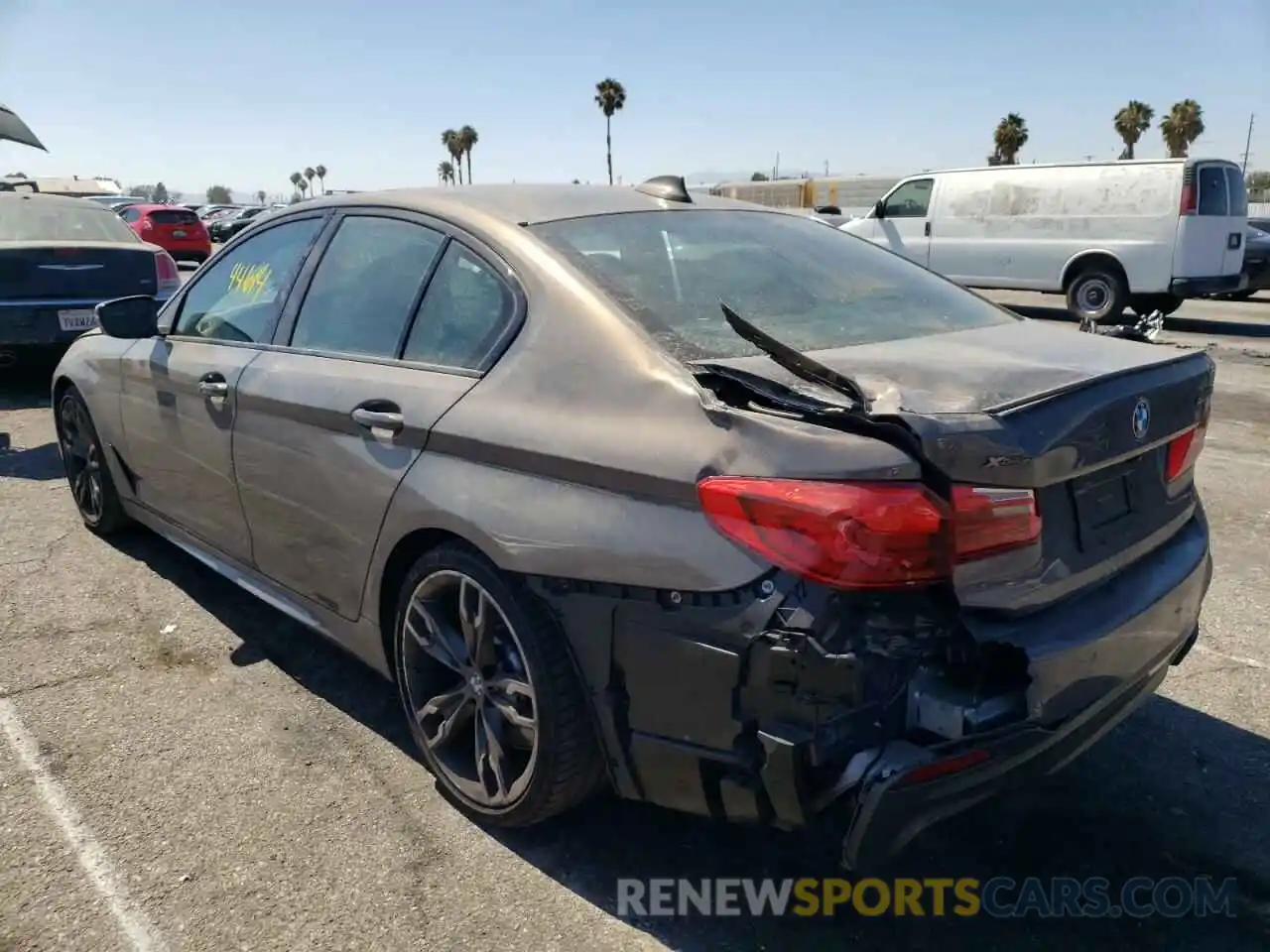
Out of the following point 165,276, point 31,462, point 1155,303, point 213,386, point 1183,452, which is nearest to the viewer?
point 1183,452

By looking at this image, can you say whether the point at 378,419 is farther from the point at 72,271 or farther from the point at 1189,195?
the point at 1189,195

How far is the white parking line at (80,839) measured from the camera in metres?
2.34

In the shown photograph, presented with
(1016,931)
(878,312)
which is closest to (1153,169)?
(878,312)

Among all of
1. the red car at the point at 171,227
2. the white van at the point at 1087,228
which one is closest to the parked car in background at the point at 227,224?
the red car at the point at 171,227

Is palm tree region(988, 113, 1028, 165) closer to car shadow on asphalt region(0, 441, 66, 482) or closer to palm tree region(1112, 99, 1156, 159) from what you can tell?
palm tree region(1112, 99, 1156, 159)

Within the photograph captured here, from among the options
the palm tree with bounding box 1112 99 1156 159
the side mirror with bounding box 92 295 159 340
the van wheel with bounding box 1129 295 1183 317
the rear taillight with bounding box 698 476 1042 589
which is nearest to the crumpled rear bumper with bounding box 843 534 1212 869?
the rear taillight with bounding box 698 476 1042 589

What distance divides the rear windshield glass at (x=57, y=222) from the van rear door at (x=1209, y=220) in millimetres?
11616

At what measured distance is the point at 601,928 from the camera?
2.34 meters

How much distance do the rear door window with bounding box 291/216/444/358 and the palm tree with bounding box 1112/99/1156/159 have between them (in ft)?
175

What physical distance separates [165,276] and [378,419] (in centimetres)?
707

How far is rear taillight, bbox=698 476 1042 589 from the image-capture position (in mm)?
1902

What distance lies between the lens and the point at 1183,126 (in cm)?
4931

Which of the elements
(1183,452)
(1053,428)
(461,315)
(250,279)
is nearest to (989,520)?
(1053,428)

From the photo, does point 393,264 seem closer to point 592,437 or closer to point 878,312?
point 592,437
